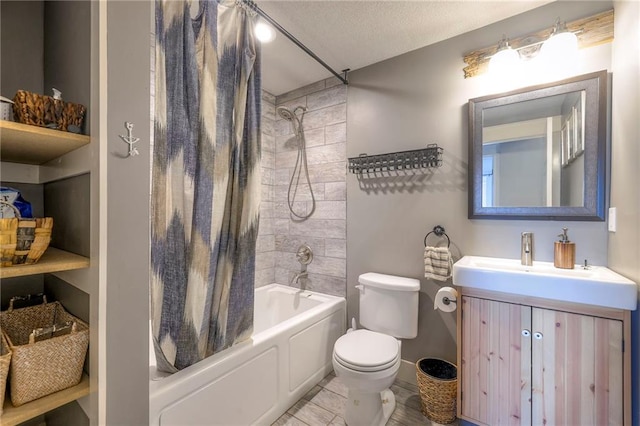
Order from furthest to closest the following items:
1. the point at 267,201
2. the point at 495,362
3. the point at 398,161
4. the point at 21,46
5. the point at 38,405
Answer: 1. the point at 267,201
2. the point at 398,161
3. the point at 495,362
4. the point at 21,46
5. the point at 38,405

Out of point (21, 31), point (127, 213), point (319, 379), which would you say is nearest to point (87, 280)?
point (127, 213)

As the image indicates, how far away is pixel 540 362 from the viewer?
1378 mm

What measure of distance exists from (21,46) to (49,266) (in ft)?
3.63

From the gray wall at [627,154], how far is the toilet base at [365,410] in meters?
1.17

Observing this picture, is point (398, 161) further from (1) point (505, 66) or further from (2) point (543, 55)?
(2) point (543, 55)

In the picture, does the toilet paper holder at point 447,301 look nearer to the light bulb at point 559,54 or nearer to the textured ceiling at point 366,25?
the light bulb at point 559,54

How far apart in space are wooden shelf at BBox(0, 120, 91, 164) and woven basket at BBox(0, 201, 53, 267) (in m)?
0.27

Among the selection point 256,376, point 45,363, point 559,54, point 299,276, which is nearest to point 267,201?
point 299,276

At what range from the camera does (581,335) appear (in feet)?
4.27

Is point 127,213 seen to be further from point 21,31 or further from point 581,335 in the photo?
point 581,335

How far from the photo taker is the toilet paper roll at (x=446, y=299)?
1.74 meters

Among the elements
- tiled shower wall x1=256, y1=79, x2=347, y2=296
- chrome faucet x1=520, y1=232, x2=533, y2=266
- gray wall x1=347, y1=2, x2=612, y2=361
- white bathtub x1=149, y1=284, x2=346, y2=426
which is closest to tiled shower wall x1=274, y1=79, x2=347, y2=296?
tiled shower wall x1=256, y1=79, x2=347, y2=296

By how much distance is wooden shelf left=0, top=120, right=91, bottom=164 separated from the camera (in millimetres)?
849

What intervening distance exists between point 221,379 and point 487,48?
2598 mm
